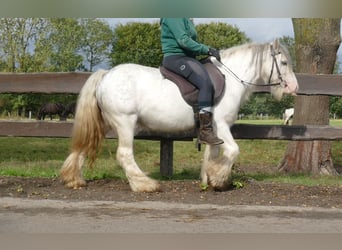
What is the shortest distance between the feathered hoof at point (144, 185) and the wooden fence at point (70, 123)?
157 cm

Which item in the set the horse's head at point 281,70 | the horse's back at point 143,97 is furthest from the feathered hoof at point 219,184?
the horse's head at point 281,70

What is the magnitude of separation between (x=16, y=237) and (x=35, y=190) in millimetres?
3140

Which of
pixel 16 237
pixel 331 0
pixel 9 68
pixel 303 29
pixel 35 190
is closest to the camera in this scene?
pixel 331 0

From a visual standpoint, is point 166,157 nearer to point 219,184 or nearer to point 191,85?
point 219,184

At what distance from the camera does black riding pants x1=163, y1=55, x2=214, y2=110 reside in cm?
622

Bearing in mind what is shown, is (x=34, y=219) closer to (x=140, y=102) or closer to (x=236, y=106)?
(x=140, y=102)

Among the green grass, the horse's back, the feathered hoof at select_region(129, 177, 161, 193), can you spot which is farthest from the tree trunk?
the feathered hoof at select_region(129, 177, 161, 193)

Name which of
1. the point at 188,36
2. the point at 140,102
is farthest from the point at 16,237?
the point at 188,36

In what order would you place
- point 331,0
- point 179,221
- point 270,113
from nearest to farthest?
1. point 331,0
2. point 179,221
3. point 270,113

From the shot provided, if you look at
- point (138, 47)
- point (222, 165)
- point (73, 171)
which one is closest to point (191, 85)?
point (222, 165)

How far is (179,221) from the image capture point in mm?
4594

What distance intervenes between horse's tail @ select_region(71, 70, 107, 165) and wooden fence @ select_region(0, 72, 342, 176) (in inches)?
44.3

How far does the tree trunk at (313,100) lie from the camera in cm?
948

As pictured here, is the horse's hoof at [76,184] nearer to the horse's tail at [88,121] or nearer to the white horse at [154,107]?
the white horse at [154,107]
